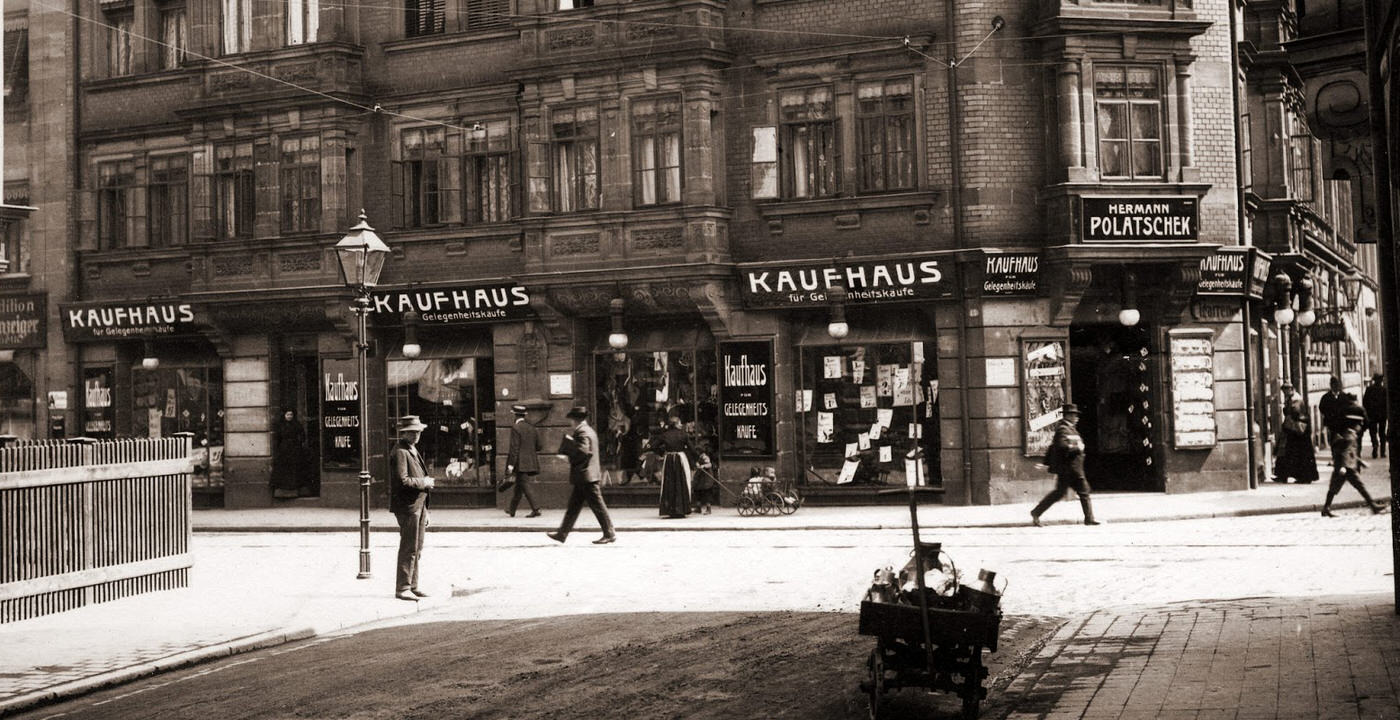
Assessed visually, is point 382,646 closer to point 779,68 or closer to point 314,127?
point 779,68

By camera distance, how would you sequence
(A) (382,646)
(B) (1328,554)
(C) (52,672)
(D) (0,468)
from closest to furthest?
(C) (52,672)
(A) (382,646)
(D) (0,468)
(B) (1328,554)

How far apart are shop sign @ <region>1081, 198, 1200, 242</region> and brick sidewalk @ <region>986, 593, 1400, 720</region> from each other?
13.1m

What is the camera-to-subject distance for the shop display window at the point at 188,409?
99.3ft

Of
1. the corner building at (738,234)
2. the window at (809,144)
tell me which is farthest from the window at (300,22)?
the window at (809,144)

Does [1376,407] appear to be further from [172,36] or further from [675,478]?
[172,36]

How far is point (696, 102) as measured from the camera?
25812mm

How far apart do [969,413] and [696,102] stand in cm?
698

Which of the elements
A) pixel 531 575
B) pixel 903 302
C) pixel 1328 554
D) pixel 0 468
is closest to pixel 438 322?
pixel 903 302

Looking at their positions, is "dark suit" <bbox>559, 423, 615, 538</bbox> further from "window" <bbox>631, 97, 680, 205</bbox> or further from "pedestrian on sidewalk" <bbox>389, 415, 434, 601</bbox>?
"window" <bbox>631, 97, 680, 205</bbox>

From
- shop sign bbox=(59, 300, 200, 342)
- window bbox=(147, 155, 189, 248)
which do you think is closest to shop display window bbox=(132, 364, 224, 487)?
shop sign bbox=(59, 300, 200, 342)

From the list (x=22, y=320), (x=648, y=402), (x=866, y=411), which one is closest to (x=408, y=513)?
(x=866, y=411)

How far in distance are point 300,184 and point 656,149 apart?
735 cm

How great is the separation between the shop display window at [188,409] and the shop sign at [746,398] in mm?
10724

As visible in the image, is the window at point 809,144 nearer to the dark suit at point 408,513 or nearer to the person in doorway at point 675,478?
the person in doorway at point 675,478
